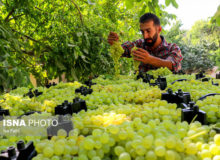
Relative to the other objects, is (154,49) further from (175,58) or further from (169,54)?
(175,58)

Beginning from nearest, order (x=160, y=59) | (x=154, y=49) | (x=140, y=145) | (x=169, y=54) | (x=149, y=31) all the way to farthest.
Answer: (x=140, y=145)
(x=160, y=59)
(x=149, y=31)
(x=169, y=54)
(x=154, y=49)

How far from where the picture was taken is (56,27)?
335cm

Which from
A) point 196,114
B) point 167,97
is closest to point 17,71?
point 167,97

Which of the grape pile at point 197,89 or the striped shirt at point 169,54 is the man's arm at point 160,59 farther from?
the grape pile at point 197,89

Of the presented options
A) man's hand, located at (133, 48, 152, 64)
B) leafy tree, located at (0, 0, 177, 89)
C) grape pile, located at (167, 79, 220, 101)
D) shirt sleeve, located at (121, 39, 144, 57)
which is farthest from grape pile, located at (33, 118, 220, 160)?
shirt sleeve, located at (121, 39, 144, 57)

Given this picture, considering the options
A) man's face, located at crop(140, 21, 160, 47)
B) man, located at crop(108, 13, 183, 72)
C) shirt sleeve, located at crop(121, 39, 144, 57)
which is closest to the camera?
man, located at crop(108, 13, 183, 72)

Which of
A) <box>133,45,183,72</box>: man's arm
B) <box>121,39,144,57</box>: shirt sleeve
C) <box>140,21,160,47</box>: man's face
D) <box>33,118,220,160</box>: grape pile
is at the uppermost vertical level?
<box>140,21,160,47</box>: man's face

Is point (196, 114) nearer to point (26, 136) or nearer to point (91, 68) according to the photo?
point (26, 136)

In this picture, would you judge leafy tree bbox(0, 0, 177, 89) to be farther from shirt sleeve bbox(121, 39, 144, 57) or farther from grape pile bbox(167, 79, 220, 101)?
grape pile bbox(167, 79, 220, 101)

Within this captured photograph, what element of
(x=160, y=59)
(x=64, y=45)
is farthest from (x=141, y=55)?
(x=64, y=45)

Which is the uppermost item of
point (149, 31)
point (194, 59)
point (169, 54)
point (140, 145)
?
point (194, 59)

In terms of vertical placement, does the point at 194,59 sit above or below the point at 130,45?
above

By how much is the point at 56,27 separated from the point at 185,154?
3.35 m

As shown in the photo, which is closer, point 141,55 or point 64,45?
point 141,55
